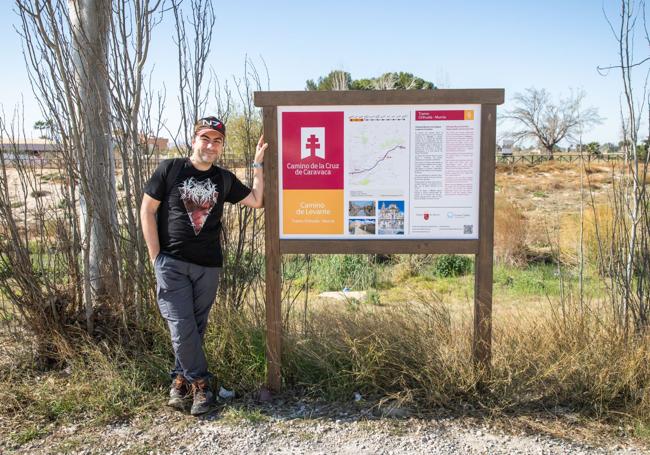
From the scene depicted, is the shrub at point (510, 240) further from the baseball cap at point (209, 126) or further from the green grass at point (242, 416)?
the baseball cap at point (209, 126)

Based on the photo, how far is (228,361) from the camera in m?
4.37

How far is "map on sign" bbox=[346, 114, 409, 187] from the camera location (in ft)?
13.1

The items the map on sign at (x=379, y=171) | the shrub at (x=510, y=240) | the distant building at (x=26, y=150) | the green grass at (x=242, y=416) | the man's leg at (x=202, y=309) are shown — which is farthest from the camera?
the shrub at (x=510, y=240)

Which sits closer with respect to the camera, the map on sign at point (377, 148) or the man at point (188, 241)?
the man at point (188, 241)

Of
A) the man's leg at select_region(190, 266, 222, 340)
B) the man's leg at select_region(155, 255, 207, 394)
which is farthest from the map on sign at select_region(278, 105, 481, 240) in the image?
the man's leg at select_region(155, 255, 207, 394)

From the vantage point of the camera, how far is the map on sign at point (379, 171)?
13.0 feet

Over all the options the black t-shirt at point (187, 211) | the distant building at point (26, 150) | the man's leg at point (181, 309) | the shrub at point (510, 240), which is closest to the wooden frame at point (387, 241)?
the black t-shirt at point (187, 211)

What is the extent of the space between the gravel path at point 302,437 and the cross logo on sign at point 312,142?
5.96 ft

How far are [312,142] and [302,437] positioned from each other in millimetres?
1992

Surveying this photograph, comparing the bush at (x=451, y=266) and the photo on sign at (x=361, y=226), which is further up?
the photo on sign at (x=361, y=226)

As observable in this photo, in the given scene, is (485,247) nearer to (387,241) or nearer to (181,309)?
(387,241)

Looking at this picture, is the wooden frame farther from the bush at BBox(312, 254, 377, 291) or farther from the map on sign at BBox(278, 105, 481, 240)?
the bush at BBox(312, 254, 377, 291)

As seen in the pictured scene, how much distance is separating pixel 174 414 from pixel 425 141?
2.58 metres

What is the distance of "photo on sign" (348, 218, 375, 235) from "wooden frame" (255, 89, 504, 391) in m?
0.08
